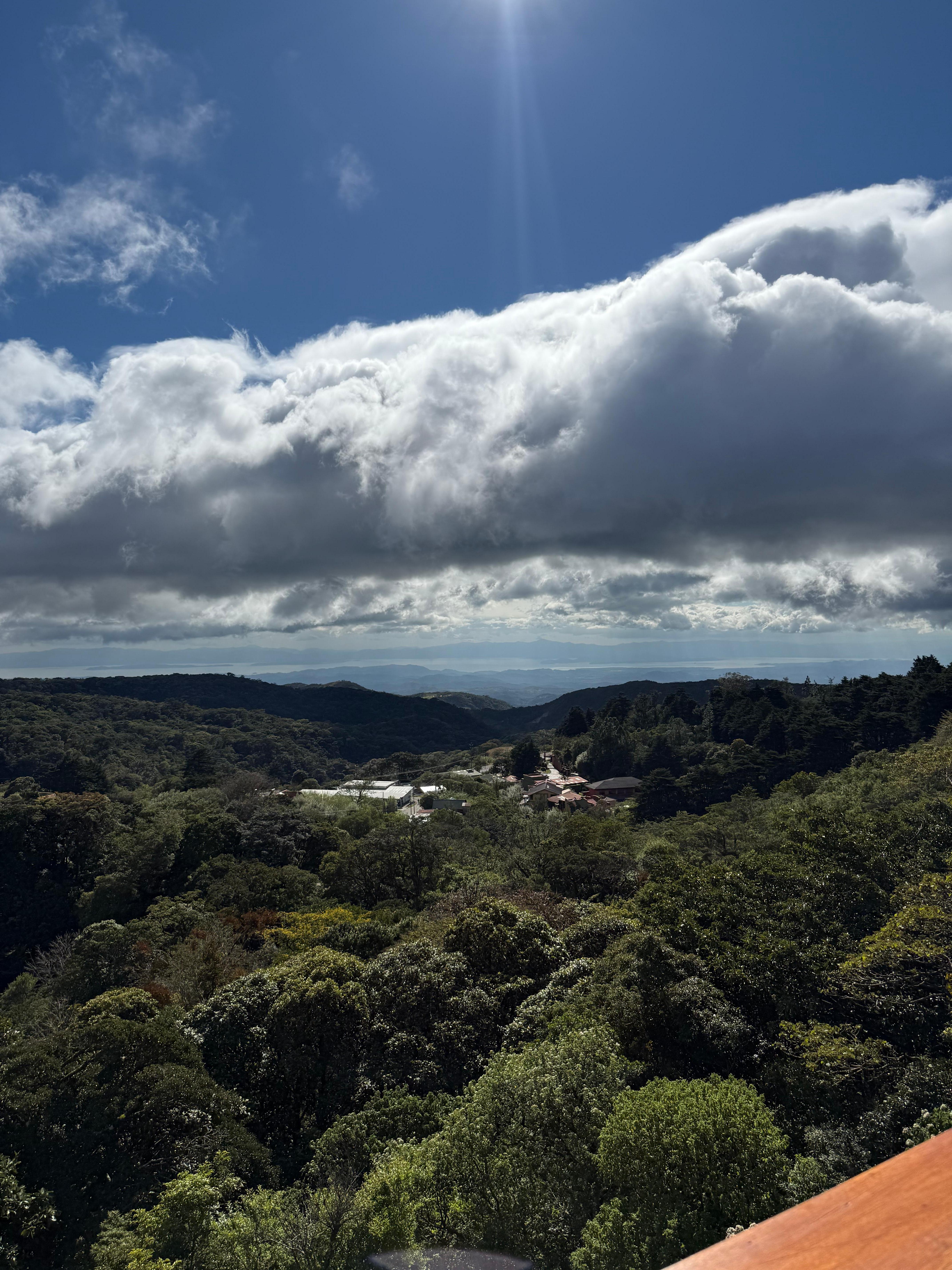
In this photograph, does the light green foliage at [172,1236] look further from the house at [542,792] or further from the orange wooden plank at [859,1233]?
the house at [542,792]

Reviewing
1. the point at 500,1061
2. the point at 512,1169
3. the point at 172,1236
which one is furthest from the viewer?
the point at 500,1061

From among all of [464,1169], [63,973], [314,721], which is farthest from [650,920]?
[314,721]

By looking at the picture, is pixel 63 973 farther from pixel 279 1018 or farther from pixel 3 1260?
pixel 3 1260

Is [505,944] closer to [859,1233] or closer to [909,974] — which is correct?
[909,974]

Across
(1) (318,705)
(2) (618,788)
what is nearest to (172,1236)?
(2) (618,788)

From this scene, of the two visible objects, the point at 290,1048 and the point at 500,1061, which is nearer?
the point at 500,1061

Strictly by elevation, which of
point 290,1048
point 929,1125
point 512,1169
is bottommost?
point 290,1048

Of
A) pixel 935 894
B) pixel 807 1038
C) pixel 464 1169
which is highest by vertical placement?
pixel 935 894
